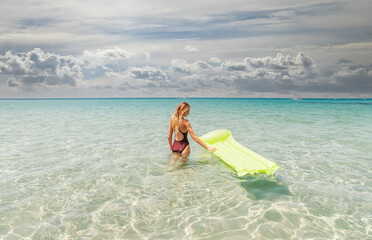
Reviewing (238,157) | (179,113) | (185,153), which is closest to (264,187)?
(238,157)

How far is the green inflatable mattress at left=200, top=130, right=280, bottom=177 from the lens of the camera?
14.8 feet

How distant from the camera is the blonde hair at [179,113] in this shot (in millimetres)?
5303

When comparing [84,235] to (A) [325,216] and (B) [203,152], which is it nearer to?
(A) [325,216]

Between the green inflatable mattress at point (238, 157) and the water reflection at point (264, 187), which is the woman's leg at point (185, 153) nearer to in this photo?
the green inflatable mattress at point (238, 157)

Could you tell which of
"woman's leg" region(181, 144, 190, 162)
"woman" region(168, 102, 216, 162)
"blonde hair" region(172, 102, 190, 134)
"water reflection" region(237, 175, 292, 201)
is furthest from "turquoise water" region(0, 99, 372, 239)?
"blonde hair" region(172, 102, 190, 134)

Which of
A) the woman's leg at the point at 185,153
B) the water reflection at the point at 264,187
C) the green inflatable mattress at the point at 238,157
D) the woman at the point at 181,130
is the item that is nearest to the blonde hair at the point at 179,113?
the woman at the point at 181,130

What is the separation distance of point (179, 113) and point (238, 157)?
154 cm

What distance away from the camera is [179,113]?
213 inches

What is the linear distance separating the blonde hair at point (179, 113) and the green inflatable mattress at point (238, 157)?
3.77ft

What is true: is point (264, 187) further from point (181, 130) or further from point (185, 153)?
point (181, 130)

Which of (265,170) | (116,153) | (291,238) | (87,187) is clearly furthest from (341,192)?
(116,153)

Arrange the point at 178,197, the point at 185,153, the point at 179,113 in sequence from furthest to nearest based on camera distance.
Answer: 1. the point at 185,153
2. the point at 179,113
3. the point at 178,197

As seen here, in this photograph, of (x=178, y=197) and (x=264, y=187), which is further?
(x=264, y=187)

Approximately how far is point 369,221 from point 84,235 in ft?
11.9
